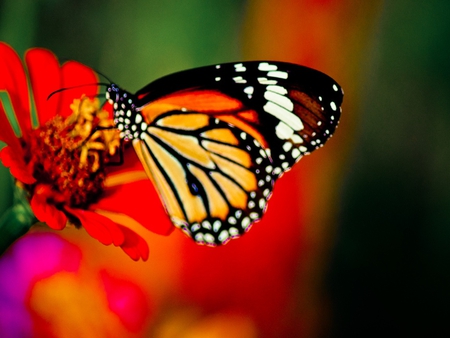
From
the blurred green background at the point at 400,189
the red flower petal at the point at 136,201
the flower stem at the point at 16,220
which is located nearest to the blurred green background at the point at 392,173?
the blurred green background at the point at 400,189

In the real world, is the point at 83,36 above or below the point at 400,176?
above

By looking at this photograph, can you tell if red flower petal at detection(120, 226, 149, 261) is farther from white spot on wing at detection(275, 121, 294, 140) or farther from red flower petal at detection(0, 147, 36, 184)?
white spot on wing at detection(275, 121, 294, 140)

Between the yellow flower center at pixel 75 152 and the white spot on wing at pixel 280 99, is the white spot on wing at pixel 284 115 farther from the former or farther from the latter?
the yellow flower center at pixel 75 152

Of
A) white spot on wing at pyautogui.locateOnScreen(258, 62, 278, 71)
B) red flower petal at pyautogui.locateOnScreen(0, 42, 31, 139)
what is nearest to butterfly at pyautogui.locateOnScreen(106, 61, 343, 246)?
white spot on wing at pyautogui.locateOnScreen(258, 62, 278, 71)

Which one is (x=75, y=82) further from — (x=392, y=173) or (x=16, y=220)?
(x=392, y=173)

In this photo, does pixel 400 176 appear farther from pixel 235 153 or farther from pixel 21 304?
pixel 21 304

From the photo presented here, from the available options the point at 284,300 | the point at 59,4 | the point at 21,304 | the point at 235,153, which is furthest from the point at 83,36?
the point at 284,300
